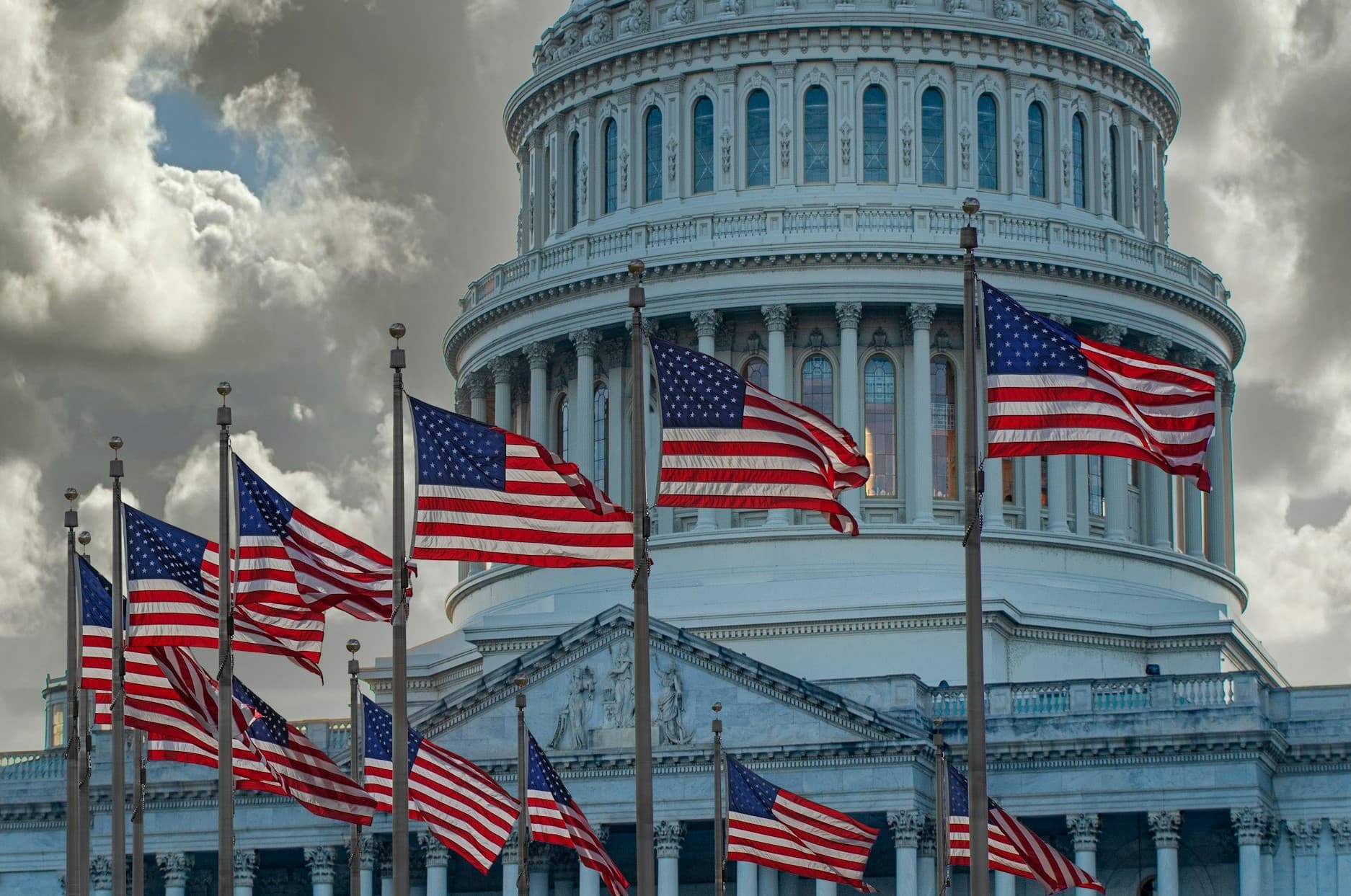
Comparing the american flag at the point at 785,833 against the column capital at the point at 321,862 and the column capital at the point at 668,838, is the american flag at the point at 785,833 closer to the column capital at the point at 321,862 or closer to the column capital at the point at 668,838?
the column capital at the point at 668,838

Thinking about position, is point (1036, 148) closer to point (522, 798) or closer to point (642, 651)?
point (522, 798)

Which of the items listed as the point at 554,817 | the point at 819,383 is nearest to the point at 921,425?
the point at 819,383

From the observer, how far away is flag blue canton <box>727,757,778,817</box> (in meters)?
58.2

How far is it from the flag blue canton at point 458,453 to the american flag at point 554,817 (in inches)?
479

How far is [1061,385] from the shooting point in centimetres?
4112

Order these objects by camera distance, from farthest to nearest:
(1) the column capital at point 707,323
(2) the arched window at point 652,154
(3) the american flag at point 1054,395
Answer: (2) the arched window at point 652,154, (1) the column capital at point 707,323, (3) the american flag at point 1054,395

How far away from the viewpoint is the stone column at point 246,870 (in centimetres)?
7706

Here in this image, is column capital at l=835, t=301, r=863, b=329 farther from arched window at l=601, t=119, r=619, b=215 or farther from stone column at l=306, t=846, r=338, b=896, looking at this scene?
stone column at l=306, t=846, r=338, b=896

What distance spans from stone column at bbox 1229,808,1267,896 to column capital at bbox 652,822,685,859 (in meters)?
12.6

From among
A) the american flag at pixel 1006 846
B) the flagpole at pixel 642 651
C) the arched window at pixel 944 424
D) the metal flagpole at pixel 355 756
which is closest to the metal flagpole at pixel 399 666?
the flagpole at pixel 642 651

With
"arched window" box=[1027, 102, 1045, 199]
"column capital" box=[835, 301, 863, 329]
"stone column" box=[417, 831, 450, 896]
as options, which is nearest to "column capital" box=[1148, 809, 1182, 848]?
"stone column" box=[417, 831, 450, 896]

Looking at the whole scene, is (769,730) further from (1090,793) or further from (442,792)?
(442,792)

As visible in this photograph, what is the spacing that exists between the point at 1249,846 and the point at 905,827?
301 inches

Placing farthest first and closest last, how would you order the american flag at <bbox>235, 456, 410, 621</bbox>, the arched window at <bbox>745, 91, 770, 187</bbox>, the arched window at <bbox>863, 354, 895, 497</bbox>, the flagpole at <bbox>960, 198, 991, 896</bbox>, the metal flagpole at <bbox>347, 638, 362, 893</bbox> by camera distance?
the arched window at <bbox>745, 91, 770, 187</bbox> → the arched window at <bbox>863, 354, 895, 497</bbox> → the metal flagpole at <bbox>347, 638, 362, 893</bbox> → the american flag at <bbox>235, 456, 410, 621</bbox> → the flagpole at <bbox>960, 198, 991, 896</bbox>
